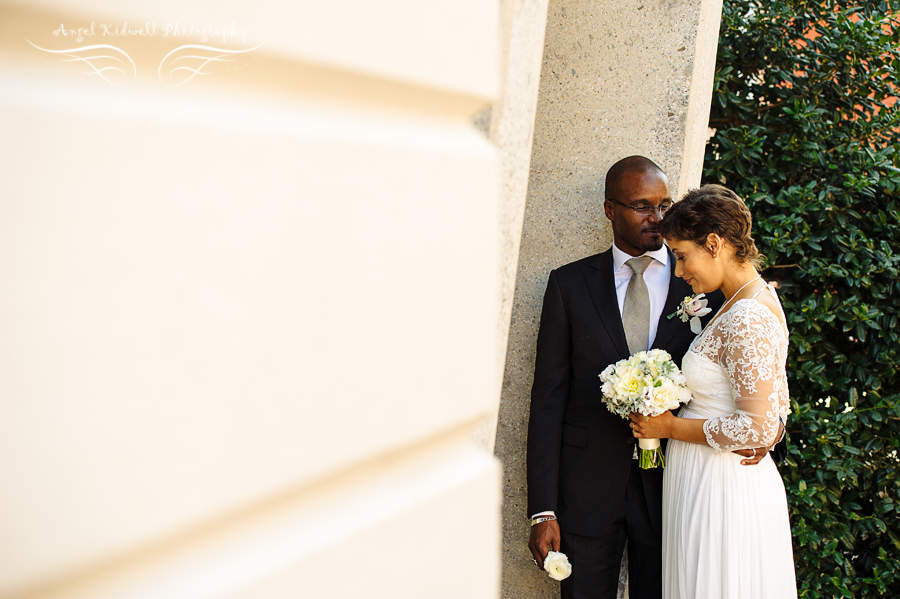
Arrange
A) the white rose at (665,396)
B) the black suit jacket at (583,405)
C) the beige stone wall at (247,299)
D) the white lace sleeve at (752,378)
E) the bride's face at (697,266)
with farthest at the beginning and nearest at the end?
the black suit jacket at (583,405), the bride's face at (697,266), the white rose at (665,396), the white lace sleeve at (752,378), the beige stone wall at (247,299)

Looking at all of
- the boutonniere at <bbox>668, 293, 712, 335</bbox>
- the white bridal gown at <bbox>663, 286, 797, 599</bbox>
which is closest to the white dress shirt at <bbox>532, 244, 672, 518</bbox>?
the boutonniere at <bbox>668, 293, 712, 335</bbox>

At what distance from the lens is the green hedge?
3.68 metres

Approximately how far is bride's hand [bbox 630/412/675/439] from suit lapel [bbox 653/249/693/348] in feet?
1.13

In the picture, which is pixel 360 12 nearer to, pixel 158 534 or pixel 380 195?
pixel 380 195

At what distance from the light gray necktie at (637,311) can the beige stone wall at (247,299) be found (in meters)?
1.94

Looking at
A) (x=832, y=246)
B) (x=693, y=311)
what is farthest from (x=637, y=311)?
(x=832, y=246)

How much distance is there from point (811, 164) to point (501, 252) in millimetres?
3513

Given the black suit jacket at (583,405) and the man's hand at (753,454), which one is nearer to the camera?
the man's hand at (753,454)

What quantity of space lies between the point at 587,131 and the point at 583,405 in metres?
1.37

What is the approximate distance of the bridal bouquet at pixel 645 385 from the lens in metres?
2.45

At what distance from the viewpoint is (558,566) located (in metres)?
2.65

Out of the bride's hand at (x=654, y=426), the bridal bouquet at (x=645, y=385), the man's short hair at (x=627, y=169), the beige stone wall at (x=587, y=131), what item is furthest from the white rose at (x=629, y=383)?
the man's short hair at (x=627, y=169)

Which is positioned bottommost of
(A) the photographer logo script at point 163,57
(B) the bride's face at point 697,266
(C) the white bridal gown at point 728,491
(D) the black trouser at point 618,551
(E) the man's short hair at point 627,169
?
(D) the black trouser at point 618,551

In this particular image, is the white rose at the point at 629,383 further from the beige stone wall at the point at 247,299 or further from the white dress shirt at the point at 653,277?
the beige stone wall at the point at 247,299
